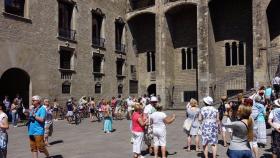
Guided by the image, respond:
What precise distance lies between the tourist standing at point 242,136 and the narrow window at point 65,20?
68.5 feet

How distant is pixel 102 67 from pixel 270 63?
1322cm

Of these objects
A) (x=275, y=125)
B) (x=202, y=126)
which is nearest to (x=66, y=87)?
(x=202, y=126)

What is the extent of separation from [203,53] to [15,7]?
14.7 meters

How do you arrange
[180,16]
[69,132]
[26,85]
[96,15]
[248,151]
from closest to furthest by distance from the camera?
[248,151] < [69,132] < [26,85] < [96,15] < [180,16]

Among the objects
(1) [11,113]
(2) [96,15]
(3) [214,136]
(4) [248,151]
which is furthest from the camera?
(2) [96,15]

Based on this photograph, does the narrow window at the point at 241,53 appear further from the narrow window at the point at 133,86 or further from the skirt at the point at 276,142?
the skirt at the point at 276,142

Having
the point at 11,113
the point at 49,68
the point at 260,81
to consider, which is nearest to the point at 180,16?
the point at 260,81

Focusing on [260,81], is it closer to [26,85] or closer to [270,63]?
[270,63]

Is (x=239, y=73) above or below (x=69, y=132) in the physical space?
above

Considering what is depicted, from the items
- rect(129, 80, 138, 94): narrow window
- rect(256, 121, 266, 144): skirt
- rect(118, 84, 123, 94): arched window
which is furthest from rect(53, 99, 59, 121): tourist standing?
rect(256, 121, 266, 144): skirt

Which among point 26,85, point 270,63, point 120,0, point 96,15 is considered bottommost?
point 26,85

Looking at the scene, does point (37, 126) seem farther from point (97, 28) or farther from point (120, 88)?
point (120, 88)

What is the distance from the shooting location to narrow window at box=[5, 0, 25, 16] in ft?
68.7

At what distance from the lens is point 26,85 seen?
2267 centimetres
